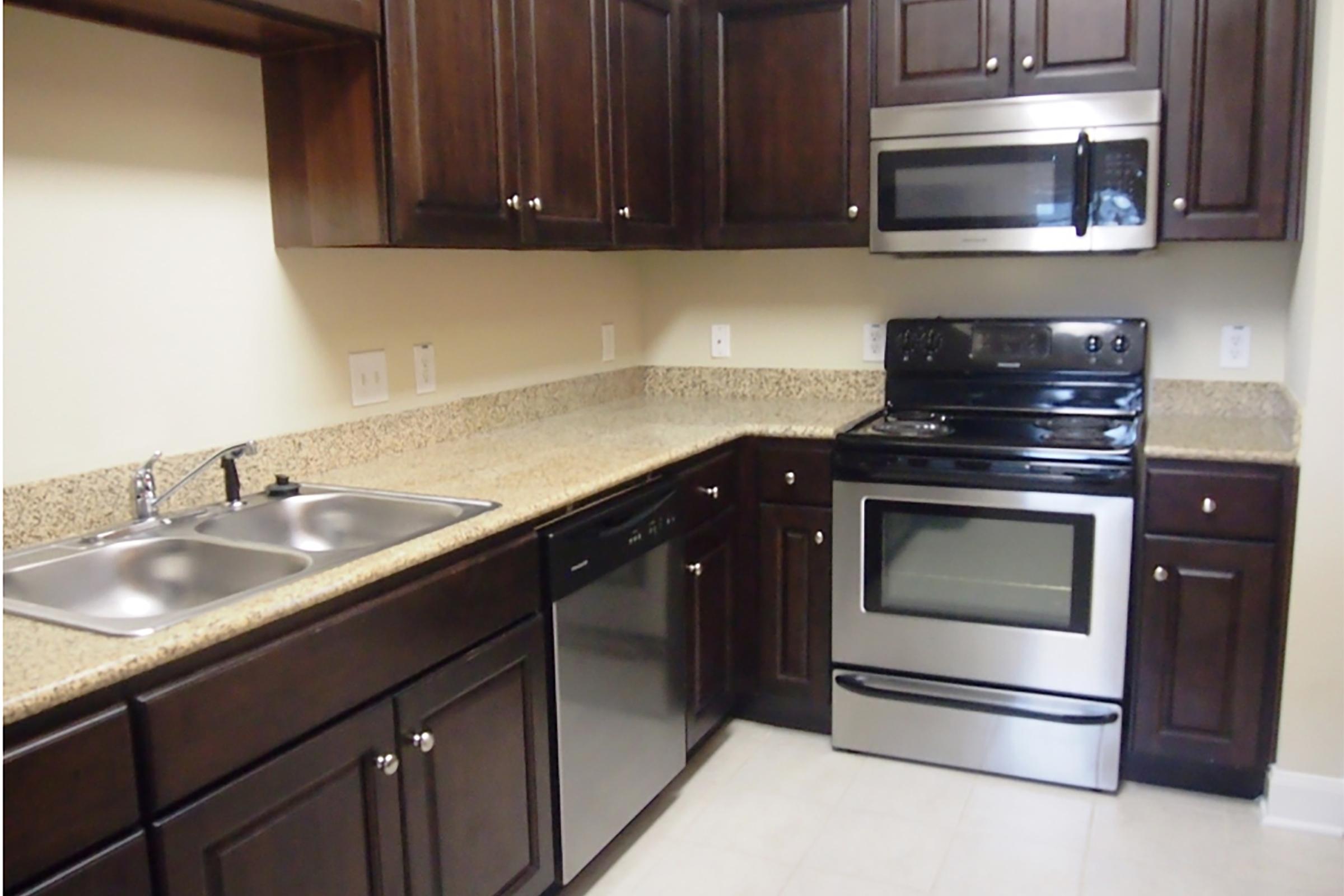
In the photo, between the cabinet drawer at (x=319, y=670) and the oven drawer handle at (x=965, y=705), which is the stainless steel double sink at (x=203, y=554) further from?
the oven drawer handle at (x=965, y=705)

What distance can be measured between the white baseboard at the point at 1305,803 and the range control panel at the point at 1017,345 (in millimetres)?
1075

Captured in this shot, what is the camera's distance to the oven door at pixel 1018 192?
102 inches

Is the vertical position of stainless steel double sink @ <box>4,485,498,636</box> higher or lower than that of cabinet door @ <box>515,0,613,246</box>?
lower

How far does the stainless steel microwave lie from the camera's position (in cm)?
259

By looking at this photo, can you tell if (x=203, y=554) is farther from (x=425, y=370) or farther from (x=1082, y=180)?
(x=1082, y=180)

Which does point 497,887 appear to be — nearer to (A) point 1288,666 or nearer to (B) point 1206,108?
(A) point 1288,666

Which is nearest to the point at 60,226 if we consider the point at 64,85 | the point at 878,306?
the point at 64,85

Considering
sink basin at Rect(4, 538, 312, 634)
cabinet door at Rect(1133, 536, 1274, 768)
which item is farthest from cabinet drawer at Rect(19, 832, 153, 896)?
cabinet door at Rect(1133, 536, 1274, 768)

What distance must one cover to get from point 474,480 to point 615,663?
1.59 ft

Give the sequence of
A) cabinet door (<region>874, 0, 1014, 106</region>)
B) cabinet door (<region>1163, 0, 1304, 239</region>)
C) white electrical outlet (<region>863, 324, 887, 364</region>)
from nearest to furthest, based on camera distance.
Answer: cabinet door (<region>1163, 0, 1304, 239</region>) → cabinet door (<region>874, 0, 1014, 106</region>) → white electrical outlet (<region>863, 324, 887, 364</region>)

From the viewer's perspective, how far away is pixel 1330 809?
7.91ft

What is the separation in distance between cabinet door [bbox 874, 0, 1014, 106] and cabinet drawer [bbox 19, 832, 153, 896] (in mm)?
2436

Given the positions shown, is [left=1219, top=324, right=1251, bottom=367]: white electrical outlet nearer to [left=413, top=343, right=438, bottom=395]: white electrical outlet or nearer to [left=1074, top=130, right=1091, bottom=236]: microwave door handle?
[left=1074, top=130, right=1091, bottom=236]: microwave door handle

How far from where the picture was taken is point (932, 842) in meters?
2.40
